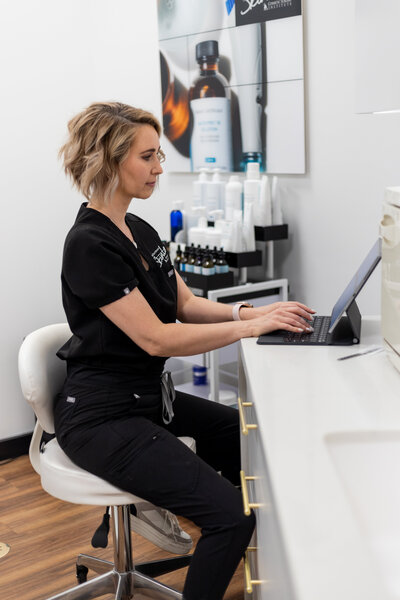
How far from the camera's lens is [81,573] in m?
2.20

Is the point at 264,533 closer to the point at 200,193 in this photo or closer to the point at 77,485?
the point at 77,485

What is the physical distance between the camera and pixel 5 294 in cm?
314

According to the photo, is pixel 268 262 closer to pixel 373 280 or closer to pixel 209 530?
pixel 373 280

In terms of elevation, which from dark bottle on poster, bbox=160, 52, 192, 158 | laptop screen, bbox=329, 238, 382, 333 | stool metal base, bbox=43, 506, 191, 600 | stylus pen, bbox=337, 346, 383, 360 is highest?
dark bottle on poster, bbox=160, 52, 192, 158

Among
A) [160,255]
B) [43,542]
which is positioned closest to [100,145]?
[160,255]

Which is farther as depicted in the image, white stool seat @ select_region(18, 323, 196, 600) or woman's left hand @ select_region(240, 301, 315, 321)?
woman's left hand @ select_region(240, 301, 315, 321)

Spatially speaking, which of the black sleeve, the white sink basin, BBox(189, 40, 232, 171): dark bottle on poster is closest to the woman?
the black sleeve

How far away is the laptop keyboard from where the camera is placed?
5.56 feet

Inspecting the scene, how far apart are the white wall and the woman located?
2.66 ft

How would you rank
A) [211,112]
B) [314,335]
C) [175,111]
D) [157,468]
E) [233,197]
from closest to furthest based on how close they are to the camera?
[157,468], [314,335], [233,197], [211,112], [175,111]

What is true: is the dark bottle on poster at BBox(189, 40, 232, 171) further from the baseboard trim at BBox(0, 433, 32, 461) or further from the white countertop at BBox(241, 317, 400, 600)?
the baseboard trim at BBox(0, 433, 32, 461)

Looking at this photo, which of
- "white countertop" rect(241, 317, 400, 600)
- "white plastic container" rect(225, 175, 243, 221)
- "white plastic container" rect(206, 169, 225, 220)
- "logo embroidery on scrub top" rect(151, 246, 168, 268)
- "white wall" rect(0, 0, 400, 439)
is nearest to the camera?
"white countertop" rect(241, 317, 400, 600)

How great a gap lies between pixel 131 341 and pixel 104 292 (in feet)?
0.53

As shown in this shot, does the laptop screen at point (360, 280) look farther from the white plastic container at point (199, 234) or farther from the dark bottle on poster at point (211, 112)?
the dark bottle on poster at point (211, 112)
